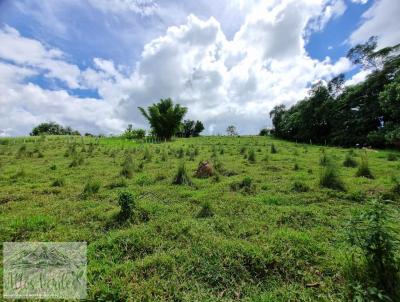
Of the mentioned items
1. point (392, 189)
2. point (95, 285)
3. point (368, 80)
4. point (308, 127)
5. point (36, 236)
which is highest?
point (368, 80)

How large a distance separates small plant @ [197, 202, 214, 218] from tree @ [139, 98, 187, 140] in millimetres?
26228

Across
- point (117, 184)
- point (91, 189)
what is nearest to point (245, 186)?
point (117, 184)

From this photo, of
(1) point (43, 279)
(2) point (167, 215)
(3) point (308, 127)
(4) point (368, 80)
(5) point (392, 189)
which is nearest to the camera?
(1) point (43, 279)

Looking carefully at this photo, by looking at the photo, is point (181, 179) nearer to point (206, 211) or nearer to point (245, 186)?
point (245, 186)

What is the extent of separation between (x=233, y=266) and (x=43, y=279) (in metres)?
2.50

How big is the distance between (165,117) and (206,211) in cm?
2694

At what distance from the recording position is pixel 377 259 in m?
2.88

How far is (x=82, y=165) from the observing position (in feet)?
34.3

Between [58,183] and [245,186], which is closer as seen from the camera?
[245,186]

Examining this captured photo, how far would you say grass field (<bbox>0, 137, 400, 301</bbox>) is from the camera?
10.8 ft

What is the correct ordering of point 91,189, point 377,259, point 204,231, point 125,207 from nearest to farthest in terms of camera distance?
point 377,259, point 204,231, point 125,207, point 91,189

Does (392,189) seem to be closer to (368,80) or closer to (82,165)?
(82,165)

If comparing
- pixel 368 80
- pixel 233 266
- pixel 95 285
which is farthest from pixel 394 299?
pixel 368 80

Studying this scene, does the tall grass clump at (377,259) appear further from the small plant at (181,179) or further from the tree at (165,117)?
the tree at (165,117)
